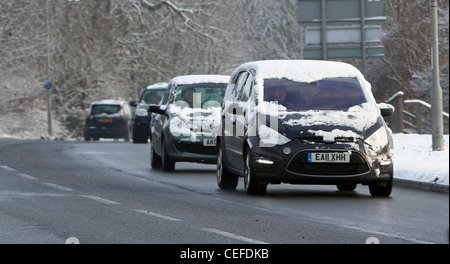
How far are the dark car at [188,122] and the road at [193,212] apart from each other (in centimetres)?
54

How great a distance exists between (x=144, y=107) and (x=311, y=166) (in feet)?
71.6

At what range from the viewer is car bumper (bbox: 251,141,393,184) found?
1470 centimetres

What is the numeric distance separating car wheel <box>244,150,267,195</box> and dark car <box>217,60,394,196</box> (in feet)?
0.04

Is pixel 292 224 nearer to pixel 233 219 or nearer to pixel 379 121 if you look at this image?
pixel 233 219

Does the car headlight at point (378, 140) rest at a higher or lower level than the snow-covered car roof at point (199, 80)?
lower

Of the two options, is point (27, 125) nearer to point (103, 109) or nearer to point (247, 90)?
point (103, 109)

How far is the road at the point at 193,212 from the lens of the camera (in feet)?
34.7

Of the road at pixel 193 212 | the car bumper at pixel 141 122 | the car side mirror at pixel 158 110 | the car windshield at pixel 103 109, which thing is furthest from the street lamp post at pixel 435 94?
the car windshield at pixel 103 109

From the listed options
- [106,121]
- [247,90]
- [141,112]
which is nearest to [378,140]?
[247,90]

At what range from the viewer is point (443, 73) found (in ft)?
186

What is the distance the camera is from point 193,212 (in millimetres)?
13125

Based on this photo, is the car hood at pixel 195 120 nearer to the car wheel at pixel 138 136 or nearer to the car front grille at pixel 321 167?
the car front grille at pixel 321 167

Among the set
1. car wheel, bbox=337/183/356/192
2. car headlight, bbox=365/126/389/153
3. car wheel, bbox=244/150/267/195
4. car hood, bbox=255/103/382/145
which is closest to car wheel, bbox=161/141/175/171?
car wheel, bbox=337/183/356/192
